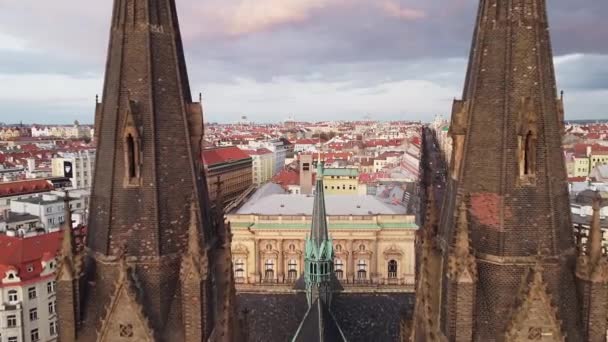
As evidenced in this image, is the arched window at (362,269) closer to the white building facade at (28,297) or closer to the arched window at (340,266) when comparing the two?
the arched window at (340,266)

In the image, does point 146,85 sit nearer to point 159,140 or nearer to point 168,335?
point 159,140

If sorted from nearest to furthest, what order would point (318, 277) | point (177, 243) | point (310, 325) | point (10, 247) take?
point (177, 243) → point (310, 325) → point (318, 277) → point (10, 247)

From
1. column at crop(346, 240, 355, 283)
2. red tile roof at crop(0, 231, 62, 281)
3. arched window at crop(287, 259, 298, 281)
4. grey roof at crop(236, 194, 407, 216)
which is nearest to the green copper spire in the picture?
red tile roof at crop(0, 231, 62, 281)

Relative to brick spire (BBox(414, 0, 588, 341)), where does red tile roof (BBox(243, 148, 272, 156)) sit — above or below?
below

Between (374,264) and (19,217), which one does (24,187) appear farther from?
(374,264)

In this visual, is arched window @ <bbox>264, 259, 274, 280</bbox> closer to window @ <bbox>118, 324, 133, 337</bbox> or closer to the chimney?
the chimney

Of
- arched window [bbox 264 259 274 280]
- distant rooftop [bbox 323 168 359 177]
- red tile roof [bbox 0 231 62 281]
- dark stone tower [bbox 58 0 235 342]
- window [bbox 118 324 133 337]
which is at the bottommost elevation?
arched window [bbox 264 259 274 280]

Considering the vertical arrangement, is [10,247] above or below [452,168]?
below

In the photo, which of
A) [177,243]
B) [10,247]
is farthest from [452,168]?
[10,247]
